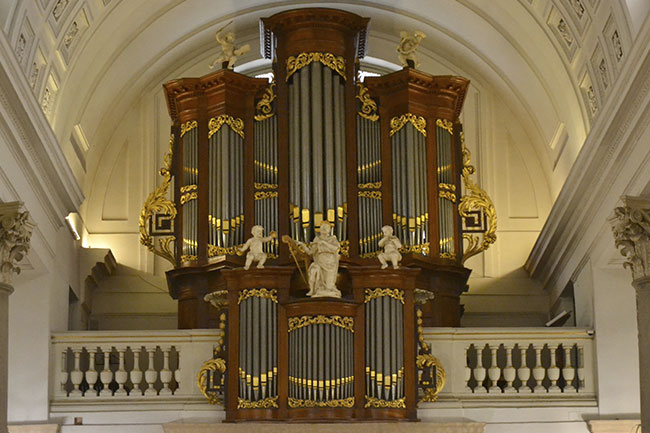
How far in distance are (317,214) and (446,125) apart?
214 centimetres

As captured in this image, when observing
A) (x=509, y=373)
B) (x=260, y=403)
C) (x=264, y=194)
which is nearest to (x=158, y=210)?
(x=264, y=194)

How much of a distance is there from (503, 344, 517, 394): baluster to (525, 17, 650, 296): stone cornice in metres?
1.55

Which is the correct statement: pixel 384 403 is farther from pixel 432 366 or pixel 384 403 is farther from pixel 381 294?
pixel 381 294

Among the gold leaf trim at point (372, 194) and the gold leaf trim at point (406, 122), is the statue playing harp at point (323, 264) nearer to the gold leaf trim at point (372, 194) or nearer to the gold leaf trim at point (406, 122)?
the gold leaf trim at point (372, 194)

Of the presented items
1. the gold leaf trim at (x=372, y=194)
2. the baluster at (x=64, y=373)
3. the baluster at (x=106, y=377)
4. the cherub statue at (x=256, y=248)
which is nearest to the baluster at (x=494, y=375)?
the gold leaf trim at (x=372, y=194)

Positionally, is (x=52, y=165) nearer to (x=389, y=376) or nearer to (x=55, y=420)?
(x=55, y=420)

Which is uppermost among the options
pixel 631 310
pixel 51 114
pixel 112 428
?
pixel 51 114

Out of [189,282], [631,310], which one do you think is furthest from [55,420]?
[631,310]

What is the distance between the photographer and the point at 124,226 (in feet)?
76.5

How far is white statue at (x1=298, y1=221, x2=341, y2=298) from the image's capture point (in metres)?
19.0

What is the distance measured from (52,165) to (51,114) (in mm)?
1155

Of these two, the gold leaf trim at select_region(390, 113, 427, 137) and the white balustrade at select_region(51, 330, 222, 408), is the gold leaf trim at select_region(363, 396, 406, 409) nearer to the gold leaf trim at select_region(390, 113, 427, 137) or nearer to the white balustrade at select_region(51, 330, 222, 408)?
the white balustrade at select_region(51, 330, 222, 408)

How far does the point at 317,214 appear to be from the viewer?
20219 mm

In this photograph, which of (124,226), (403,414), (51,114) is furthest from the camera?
(124,226)
